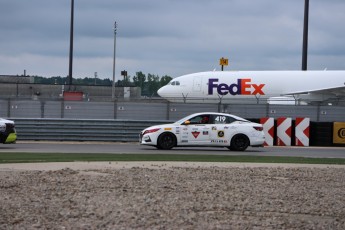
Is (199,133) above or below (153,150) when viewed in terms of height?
above

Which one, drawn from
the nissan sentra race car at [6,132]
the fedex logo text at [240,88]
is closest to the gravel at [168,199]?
the nissan sentra race car at [6,132]

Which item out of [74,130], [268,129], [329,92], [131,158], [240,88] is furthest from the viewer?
[240,88]

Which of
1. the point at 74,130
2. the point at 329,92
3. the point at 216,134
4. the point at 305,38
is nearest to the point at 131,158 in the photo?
the point at 216,134

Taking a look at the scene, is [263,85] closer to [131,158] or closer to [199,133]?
[199,133]

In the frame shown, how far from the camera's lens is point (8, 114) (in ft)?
112

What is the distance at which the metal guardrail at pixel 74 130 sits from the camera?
31.4 meters

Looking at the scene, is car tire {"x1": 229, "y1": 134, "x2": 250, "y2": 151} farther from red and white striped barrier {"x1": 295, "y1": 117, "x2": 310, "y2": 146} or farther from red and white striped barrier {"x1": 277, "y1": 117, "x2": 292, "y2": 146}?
red and white striped barrier {"x1": 295, "y1": 117, "x2": 310, "y2": 146}

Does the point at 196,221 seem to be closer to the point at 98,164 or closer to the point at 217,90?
the point at 98,164

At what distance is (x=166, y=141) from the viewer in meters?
25.6

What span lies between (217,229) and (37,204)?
9.34 feet

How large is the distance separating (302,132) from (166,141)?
7.76m

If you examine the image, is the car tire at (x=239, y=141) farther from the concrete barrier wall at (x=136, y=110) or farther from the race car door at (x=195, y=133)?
the concrete barrier wall at (x=136, y=110)

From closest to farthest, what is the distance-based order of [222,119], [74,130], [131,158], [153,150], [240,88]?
[131,158] < [153,150] < [222,119] < [74,130] < [240,88]

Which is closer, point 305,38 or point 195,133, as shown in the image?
point 195,133
